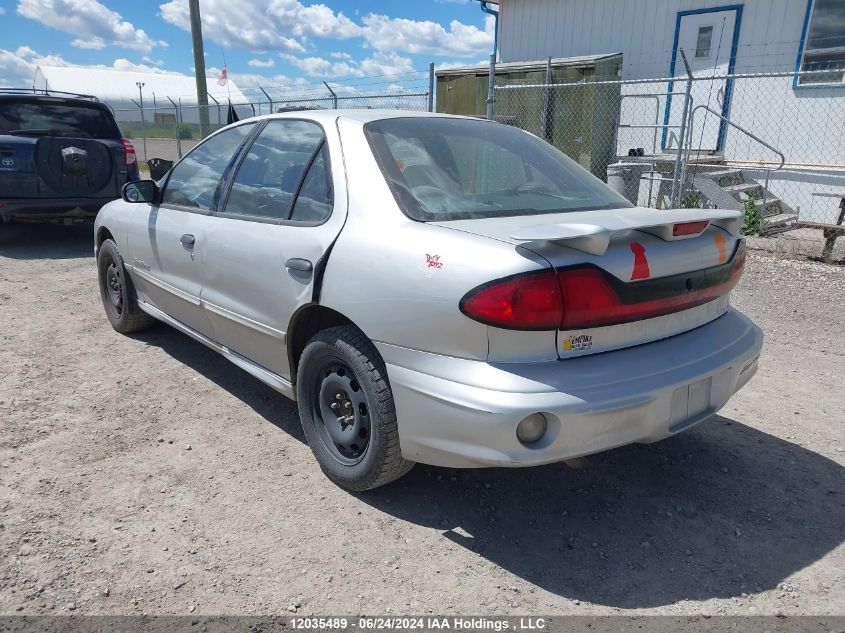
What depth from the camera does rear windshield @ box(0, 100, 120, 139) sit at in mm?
7953

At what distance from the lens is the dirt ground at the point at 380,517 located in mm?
2340

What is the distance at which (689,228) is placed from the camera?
103 inches

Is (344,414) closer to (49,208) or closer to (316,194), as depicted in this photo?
(316,194)

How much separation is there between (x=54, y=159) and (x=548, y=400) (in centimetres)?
769

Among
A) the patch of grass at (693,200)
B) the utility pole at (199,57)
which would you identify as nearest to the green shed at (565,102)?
the patch of grass at (693,200)

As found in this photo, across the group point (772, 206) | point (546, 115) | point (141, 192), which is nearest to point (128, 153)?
point (141, 192)

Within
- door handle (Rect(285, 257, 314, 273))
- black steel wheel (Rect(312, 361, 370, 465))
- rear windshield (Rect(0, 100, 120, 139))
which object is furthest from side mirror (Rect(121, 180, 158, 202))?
rear windshield (Rect(0, 100, 120, 139))

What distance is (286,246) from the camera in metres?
3.02

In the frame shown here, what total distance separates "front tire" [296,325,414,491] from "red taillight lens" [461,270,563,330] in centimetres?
56

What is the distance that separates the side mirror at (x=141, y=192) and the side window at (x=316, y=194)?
1.62 m

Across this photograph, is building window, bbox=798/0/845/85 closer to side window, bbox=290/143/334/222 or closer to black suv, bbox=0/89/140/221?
side window, bbox=290/143/334/222

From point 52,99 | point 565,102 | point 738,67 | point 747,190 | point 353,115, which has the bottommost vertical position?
point 747,190

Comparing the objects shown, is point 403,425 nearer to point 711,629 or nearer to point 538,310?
point 538,310

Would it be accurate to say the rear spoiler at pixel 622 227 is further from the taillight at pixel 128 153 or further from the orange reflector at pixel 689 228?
the taillight at pixel 128 153
